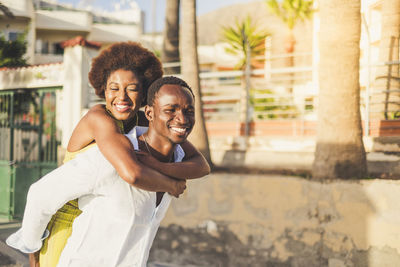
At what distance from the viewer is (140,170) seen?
186 cm

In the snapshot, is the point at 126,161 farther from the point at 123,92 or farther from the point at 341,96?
the point at 341,96

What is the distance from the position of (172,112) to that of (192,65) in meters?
6.01

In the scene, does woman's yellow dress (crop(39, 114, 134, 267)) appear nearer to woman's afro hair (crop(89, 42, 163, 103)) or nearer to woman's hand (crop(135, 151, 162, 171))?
woman's hand (crop(135, 151, 162, 171))

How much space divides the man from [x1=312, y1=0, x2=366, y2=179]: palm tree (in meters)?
4.07

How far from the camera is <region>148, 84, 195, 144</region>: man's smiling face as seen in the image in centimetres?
197

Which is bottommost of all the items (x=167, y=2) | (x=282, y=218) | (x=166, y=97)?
(x=282, y=218)

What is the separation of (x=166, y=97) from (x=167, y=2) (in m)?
12.0

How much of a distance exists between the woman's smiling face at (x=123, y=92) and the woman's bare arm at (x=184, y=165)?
342 millimetres

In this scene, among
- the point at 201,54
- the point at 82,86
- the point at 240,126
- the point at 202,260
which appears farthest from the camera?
the point at 201,54

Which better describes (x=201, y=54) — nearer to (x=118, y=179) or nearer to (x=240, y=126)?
(x=240, y=126)

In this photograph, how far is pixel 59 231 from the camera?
83.1 inches

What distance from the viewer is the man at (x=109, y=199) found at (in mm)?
1895

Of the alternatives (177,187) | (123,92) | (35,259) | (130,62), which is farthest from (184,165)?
(35,259)

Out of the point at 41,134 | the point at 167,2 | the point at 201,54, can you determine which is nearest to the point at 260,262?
the point at 41,134
